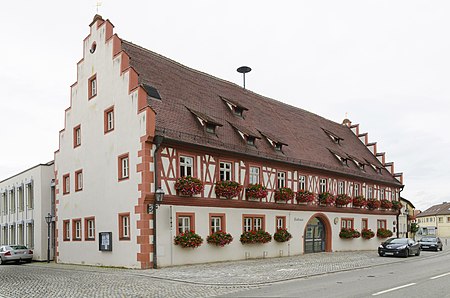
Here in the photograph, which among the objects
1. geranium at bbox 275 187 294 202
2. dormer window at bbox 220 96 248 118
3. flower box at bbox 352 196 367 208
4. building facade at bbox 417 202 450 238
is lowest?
building facade at bbox 417 202 450 238

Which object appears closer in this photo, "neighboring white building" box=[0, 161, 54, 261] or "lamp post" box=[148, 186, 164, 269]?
"lamp post" box=[148, 186, 164, 269]

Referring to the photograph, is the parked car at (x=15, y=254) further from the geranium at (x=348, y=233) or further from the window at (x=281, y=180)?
the geranium at (x=348, y=233)

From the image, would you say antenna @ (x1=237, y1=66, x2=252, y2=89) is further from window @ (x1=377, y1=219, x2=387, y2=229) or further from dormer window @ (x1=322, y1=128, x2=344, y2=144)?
window @ (x1=377, y1=219, x2=387, y2=229)

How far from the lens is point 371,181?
1655 inches

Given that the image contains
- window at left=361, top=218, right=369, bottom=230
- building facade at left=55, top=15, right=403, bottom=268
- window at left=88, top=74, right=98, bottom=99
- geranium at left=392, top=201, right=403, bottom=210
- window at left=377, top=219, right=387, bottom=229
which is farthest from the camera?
geranium at left=392, top=201, right=403, bottom=210

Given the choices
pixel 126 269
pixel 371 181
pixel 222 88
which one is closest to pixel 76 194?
pixel 126 269

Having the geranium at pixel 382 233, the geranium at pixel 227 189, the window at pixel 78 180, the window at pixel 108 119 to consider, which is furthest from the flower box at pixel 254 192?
the geranium at pixel 382 233

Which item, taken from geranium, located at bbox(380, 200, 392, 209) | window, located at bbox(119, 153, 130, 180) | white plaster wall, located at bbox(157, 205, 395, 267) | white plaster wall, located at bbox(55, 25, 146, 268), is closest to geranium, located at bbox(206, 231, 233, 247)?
white plaster wall, located at bbox(157, 205, 395, 267)

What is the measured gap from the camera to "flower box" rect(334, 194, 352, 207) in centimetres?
3616

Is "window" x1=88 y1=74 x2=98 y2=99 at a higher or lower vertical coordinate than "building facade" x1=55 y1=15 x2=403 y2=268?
higher

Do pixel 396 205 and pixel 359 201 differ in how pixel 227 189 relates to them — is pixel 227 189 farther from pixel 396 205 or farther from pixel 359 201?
pixel 396 205

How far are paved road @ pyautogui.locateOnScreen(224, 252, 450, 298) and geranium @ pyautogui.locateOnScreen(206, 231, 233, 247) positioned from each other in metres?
6.83

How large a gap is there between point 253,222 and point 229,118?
654cm

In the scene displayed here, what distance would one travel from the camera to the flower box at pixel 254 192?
27939 millimetres
